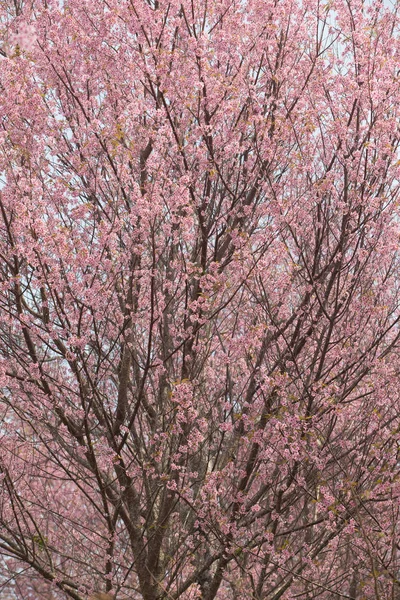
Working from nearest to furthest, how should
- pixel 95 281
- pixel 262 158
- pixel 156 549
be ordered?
1. pixel 95 281
2. pixel 262 158
3. pixel 156 549

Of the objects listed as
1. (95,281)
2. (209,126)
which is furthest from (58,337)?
(209,126)

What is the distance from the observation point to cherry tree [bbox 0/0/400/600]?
570cm

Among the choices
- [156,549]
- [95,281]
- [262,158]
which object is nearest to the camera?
[95,281]

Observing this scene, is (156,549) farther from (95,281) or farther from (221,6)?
(221,6)

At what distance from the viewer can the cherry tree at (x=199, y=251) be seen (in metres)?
5.70

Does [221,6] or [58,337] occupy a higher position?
[221,6]

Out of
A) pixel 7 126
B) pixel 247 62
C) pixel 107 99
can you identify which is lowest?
pixel 7 126

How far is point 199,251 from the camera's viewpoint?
7.01 metres

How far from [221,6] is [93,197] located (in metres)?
2.16

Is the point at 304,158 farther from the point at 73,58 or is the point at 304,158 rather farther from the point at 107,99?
the point at 73,58

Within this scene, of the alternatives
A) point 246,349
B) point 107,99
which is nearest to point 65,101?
point 107,99

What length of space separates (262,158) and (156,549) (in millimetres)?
3708

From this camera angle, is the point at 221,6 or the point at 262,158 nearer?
the point at 262,158

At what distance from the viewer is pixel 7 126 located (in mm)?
6246
